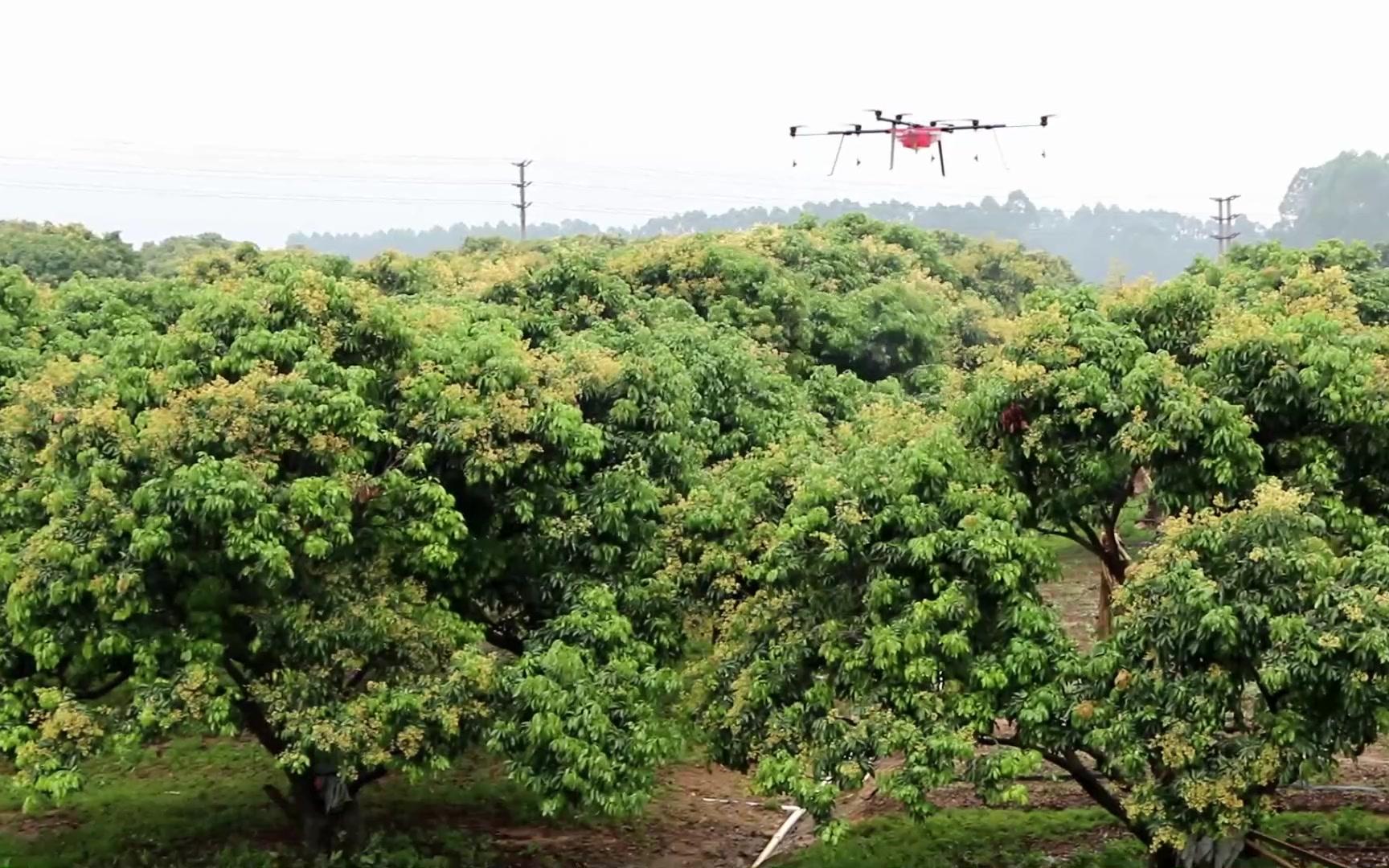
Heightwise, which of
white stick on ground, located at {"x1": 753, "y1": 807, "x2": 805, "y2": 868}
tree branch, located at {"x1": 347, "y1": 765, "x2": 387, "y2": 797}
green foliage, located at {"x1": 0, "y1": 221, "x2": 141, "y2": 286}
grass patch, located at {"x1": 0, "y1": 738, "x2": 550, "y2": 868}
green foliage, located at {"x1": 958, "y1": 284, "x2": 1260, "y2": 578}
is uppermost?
green foliage, located at {"x1": 0, "y1": 221, "x2": 141, "y2": 286}

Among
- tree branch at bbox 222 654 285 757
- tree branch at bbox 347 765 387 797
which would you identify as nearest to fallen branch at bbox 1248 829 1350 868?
tree branch at bbox 347 765 387 797

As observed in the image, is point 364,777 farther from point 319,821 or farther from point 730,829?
point 730,829

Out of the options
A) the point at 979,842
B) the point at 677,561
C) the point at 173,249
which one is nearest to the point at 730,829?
the point at 979,842

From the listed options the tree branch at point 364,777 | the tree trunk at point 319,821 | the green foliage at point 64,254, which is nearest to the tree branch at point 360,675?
the tree branch at point 364,777

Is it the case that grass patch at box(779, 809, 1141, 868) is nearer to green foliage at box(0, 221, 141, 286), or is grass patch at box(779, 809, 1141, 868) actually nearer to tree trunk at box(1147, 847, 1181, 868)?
tree trunk at box(1147, 847, 1181, 868)

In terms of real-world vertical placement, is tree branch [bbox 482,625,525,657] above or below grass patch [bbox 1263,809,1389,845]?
above

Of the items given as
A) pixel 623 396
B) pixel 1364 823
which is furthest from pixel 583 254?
pixel 1364 823
